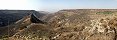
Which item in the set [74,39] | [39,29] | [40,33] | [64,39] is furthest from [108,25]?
[39,29]

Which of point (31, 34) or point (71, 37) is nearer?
point (71, 37)

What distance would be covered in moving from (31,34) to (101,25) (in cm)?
1446

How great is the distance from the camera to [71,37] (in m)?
36.5

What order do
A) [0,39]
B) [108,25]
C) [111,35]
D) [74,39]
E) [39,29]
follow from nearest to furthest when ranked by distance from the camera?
1. [111,35]
2. [108,25]
3. [74,39]
4. [0,39]
5. [39,29]

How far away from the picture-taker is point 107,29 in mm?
30797

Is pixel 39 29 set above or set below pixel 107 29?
below

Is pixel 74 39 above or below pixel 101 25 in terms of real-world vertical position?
below

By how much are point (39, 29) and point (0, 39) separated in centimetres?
863

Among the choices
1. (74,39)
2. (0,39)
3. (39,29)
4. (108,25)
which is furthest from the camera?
(39,29)

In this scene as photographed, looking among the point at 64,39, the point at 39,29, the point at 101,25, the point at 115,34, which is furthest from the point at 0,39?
the point at 115,34

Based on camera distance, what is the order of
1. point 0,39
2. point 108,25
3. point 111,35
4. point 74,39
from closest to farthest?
point 111,35, point 108,25, point 74,39, point 0,39

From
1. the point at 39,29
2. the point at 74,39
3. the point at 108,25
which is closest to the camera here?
the point at 108,25

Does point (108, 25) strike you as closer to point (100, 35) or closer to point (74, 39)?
point (100, 35)

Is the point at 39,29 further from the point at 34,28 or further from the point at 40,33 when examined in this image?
the point at 40,33
